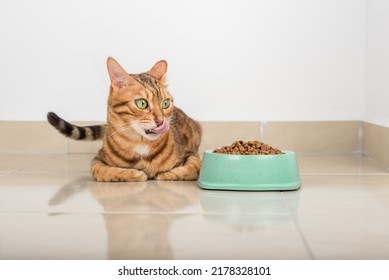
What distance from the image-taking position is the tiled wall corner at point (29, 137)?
9.86ft

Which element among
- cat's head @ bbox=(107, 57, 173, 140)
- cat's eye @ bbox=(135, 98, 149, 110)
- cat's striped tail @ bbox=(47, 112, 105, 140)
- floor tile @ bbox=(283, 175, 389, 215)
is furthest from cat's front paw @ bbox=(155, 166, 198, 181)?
cat's striped tail @ bbox=(47, 112, 105, 140)

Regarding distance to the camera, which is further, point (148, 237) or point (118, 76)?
point (118, 76)

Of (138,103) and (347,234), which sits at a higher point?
(138,103)

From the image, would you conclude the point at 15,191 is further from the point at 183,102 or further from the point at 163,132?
the point at 183,102

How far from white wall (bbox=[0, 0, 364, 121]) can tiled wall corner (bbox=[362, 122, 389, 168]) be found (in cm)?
17

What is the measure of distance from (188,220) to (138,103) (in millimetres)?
654

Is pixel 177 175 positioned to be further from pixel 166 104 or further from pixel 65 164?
pixel 65 164

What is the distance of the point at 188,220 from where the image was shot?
1.42m

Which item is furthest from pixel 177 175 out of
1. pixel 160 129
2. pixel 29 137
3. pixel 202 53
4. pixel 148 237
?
pixel 29 137

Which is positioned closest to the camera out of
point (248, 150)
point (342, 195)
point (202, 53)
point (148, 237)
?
point (148, 237)

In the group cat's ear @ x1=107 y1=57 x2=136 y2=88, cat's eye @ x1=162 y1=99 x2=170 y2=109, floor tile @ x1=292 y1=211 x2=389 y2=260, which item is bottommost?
floor tile @ x1=292 y1=211 x2=389 y2=260

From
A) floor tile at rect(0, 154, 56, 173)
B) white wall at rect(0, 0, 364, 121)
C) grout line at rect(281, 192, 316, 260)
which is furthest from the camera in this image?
white wall at rect(0, 0, 364, 121)

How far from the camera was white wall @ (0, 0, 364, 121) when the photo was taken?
295 centimetres

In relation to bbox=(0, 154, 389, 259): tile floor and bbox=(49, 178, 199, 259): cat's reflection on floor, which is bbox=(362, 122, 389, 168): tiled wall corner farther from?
bbox=(49, 178, 199, 259): cat's reflection on floor
